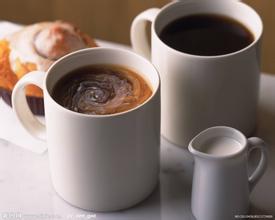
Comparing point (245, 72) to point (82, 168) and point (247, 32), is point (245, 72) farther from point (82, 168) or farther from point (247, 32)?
point (82, 168)

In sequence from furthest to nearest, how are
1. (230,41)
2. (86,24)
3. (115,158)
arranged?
1. (86,24)
2. (230,41)
3. (115,158)

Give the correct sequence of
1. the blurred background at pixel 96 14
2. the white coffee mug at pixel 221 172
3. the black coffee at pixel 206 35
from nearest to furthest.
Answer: the white coffee mug at pixel 221 172, the black coffee at pixel 206 35, the blurred background at pixel 96 14

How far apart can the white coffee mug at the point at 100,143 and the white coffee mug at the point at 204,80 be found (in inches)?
1.4

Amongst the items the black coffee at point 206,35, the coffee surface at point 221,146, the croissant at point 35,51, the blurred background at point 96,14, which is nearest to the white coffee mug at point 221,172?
the coffee surface at point 221,146

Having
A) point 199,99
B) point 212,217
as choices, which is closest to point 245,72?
point 199,99

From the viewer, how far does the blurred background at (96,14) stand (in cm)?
140

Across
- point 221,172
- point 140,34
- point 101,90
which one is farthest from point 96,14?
point 221,172

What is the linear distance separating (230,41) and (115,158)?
8.1 inches

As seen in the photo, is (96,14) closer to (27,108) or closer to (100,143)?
(27,108)

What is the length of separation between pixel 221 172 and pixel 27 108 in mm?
231

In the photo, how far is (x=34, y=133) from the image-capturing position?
79 centimetres

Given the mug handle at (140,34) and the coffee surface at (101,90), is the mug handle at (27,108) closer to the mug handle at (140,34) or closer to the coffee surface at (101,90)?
the coffee surface at (101,90)

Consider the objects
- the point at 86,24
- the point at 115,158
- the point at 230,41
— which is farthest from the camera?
the point at 86,24

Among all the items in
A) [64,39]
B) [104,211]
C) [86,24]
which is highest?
[64,39]
